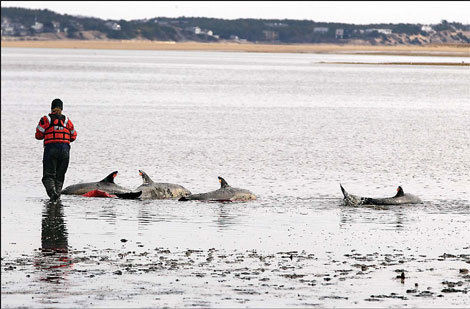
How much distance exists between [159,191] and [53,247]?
6.96 m

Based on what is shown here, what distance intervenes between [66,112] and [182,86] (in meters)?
39.2

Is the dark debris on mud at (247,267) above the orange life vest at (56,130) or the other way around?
the other way around

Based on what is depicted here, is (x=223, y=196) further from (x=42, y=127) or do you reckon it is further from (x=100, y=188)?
(x=42, y=127)

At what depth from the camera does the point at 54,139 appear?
2058 centimetres

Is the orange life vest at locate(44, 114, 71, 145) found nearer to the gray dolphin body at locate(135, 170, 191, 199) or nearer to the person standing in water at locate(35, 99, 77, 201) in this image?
the person standing in water at locate(35, 99, 77, 201)

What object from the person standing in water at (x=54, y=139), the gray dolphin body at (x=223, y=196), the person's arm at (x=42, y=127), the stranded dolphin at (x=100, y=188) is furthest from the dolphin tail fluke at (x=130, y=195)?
the person's arm at (x=42, y=127)

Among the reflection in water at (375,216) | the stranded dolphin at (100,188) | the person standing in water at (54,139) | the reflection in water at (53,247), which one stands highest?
the person standing in water at (54,139)

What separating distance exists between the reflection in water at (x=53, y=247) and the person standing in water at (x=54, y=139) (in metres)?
0.83

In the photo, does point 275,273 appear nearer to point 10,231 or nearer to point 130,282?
point 130,282

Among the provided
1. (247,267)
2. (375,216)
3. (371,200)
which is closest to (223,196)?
(371,200)

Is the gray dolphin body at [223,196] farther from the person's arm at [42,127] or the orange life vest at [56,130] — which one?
the person's arm at [42,127]

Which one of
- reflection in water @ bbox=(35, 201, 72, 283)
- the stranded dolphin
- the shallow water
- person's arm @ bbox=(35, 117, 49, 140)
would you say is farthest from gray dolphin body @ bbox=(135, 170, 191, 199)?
person's arm @ bbox=(35, 117, 49, 140)

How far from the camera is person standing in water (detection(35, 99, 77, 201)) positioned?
67.2 ft

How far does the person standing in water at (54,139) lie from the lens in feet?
67.2
